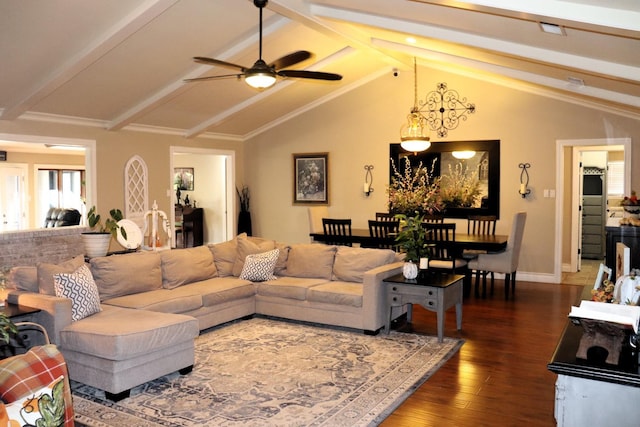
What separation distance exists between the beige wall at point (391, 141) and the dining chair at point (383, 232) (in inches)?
75.9

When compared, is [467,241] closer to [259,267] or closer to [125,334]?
[259,267]

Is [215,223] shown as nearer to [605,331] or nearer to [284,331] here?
[284,331]

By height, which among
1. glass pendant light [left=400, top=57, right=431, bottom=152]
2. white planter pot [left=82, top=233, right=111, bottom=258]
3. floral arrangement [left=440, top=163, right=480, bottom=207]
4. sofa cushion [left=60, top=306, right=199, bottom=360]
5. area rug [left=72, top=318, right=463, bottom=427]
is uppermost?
glass pendant light [left=400, top=57, right=431, bottom=152]

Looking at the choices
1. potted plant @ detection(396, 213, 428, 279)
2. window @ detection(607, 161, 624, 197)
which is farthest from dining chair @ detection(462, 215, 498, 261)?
window @ detection(607, 161, 624, 197)

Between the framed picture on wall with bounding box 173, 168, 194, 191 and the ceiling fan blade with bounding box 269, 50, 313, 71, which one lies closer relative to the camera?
the ceiling fan blade with bounding box 269, 50, 313, 71

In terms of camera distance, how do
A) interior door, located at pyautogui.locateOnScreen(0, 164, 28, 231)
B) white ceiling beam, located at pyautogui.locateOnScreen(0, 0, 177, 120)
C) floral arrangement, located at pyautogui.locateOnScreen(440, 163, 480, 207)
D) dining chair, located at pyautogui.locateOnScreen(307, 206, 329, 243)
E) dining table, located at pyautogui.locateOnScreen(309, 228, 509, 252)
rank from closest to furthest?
1. white ceiling beam, located at pyautogui.locateOnScreen(0, 0, 177, 120)
2. dining table, located at pyautogui.locateOnScreen(309, 228, 509, 252)
3. floral arrangement, located at pyautogui.locateOnScreen(440, 163, 480, 207)
4. dining chair, located at pyautogui.locateOnScreen(307, 206, 329, 243)
5. interior door, located at pyautogui.locateOnScreen(0, 164, 28, 231)

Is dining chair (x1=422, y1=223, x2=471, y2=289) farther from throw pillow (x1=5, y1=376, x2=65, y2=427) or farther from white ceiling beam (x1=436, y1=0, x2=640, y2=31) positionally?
throw pillow (x1=5, y1=376, x2=65, y2=427)

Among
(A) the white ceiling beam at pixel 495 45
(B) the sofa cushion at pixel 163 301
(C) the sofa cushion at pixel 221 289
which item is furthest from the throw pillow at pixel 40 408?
(A) the white ceiling beam at pixel 495 45

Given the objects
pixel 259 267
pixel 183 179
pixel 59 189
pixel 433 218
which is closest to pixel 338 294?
pixel 259 267

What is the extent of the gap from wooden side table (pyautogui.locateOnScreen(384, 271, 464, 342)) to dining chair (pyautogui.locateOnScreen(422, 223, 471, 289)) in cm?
150

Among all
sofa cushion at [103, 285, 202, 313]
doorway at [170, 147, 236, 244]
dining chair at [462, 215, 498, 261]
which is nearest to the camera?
sofa cushion at [103, 285, 202, 313]

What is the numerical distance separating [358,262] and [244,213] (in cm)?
511

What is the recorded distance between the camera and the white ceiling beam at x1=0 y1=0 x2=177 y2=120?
5.12m

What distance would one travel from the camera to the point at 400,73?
9070 mm
